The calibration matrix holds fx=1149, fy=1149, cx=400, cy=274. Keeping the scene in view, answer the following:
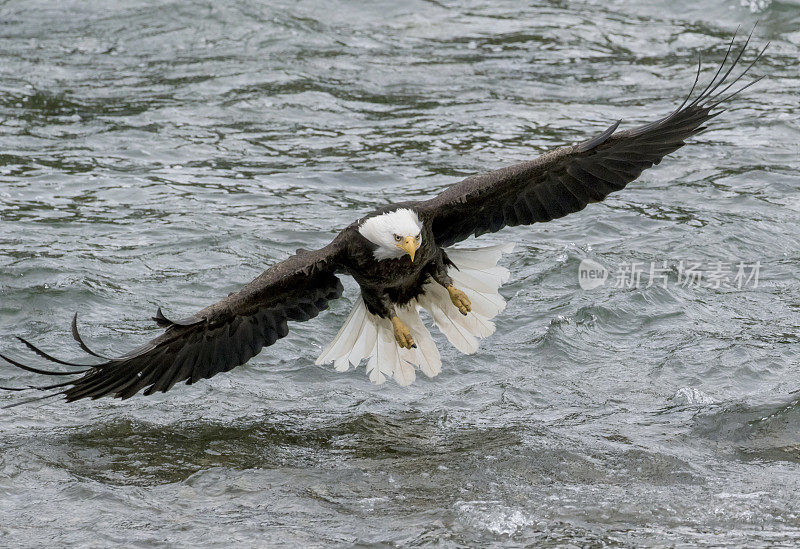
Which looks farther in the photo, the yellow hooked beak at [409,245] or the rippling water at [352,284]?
the yellow hooked beak at [409,245]

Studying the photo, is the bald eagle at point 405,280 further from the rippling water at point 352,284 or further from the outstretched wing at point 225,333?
the rippling water at point 352,284

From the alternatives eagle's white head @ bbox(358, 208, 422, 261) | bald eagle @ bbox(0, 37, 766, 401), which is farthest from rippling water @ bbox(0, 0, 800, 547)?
eagle's white head @ bbox(358, 208, 422, 261)

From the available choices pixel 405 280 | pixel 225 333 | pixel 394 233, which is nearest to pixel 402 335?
pixel 405 280

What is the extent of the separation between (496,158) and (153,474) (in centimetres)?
525

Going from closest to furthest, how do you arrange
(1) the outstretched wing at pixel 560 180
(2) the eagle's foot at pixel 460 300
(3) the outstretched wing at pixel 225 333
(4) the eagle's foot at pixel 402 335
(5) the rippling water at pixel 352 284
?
(5) the rippling water at pixel 352 284, (3) the outstretched wing at pixel 225 333, (1) the outstretched wing at pixel 560 180, (4) the eagle's foot at pixel 402 335, (2) the eagle's foot at pixel 460 300

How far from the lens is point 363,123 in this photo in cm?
1095

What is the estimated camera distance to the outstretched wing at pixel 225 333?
5414mm

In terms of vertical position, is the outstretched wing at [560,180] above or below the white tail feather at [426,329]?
above

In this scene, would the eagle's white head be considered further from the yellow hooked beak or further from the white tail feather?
the white tail feather

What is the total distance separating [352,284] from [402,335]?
71.7 inches

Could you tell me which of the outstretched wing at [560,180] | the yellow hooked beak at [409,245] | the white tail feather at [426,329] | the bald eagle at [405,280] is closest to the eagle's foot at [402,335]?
the bald eagle at [405,280]

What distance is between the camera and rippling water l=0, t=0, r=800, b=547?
16.2 ft

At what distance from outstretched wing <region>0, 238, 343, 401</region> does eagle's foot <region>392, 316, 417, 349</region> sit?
0.38 metres

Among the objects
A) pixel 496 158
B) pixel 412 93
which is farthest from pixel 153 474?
pixel 412 93
